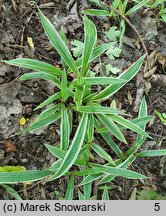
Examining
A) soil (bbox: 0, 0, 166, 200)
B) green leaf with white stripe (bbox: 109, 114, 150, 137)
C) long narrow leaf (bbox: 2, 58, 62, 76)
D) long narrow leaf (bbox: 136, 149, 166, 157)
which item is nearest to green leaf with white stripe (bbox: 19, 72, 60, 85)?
long narrow leaf (bbox: 2, 58, 62, 76)

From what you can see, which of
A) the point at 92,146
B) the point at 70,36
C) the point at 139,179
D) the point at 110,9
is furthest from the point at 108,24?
Result: the point at 139,179

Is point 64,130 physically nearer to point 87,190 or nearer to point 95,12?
point 87,190

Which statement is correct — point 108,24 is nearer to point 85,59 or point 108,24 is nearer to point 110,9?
point 110,9

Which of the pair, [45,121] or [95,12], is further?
[95,12]

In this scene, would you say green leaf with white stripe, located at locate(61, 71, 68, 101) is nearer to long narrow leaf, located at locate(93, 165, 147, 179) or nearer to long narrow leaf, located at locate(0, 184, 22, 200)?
long narrow leaf, located at locate(93, 165, 147, 179)

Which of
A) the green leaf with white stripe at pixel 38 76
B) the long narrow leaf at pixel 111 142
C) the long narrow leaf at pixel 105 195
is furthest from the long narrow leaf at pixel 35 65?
the long narrow leaf at pixel 105 195

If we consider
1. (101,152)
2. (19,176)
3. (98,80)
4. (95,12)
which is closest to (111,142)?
(101,152)

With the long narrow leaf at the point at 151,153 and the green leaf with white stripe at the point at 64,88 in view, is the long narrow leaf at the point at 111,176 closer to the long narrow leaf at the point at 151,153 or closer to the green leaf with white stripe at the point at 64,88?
the long narrow leaf at the point at 151,153
